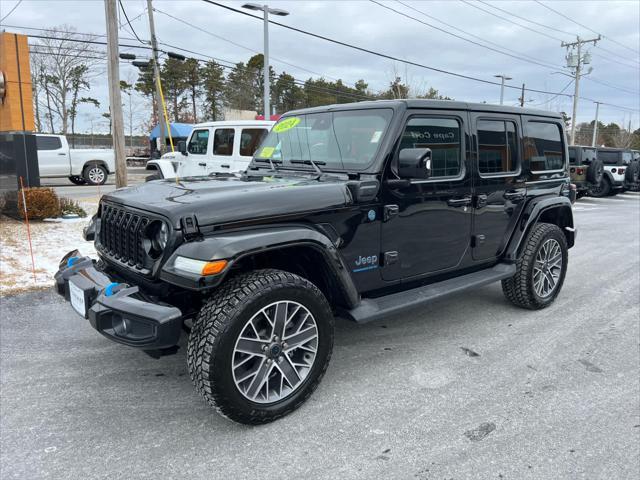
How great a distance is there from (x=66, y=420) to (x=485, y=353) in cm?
300

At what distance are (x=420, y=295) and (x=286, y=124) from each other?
1900 millimetres

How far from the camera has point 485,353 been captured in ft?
12.8

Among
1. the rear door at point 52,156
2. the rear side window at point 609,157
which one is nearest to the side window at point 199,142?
the rear door at point 52,156

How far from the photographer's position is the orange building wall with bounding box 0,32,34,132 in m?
9.66

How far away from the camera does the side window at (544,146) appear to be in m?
4.67

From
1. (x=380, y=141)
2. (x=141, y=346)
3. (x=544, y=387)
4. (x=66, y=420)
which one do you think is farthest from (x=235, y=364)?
(x=544, y=387)

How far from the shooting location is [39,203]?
938 cm

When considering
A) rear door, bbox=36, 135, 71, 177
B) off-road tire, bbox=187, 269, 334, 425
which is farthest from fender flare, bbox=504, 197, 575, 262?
rear door, bbox=36, 135, 71, 177

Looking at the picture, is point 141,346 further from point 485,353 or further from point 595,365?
point 595,365

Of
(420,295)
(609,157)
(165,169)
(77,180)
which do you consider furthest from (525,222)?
(77,180)

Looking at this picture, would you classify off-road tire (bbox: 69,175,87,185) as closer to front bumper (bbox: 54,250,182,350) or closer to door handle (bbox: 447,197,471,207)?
front bumper (bbox: 54,250,182,350)

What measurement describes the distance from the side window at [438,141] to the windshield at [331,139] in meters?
0.22

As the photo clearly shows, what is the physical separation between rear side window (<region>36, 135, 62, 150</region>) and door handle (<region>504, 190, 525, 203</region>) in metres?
16.8

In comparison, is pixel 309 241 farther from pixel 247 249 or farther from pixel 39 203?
pixel 39 203
